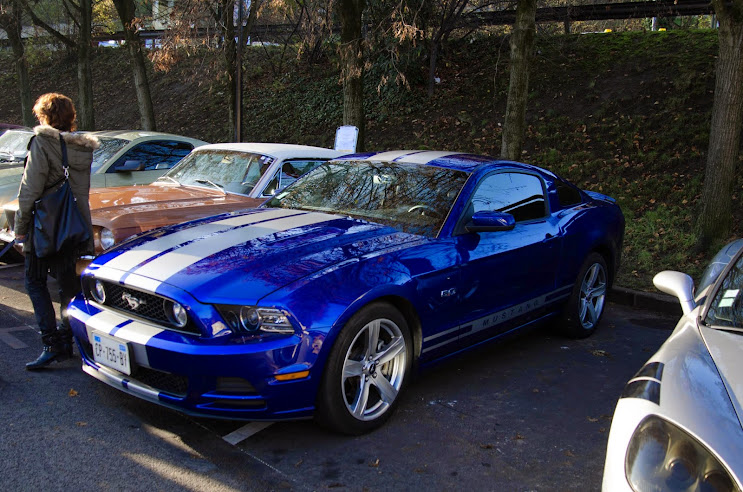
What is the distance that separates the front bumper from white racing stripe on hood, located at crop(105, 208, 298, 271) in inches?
19.9

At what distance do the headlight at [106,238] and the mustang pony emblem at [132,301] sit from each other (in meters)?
1.92

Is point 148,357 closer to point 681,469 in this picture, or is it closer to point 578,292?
point 681,469

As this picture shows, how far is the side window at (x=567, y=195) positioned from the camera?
18.1 ft

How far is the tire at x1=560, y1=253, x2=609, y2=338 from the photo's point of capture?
5453 mm

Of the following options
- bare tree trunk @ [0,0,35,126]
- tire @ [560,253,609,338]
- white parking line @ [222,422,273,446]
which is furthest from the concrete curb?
bare tree trunk @ [0,0,35,126]

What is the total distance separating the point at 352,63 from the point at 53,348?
722 centimetres

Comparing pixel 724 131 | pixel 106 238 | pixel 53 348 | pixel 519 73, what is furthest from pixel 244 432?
pixel 519 73

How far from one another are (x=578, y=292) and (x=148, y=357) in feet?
11.7

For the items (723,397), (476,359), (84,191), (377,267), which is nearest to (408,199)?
(377,267)

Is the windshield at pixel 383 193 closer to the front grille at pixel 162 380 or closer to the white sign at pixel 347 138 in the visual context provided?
the front grille at pixel 162 380

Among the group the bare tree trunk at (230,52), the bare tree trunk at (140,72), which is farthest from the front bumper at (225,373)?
the bare tree trunk at (140,72)

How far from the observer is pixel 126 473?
3.09m

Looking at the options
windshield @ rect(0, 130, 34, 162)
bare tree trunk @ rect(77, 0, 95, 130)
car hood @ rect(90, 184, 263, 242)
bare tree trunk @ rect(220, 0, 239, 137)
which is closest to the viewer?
car hood @ rect(90, 184, 263, 242)

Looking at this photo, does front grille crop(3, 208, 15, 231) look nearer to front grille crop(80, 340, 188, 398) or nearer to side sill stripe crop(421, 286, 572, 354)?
front grille crop(80, 340, 188, 398)
